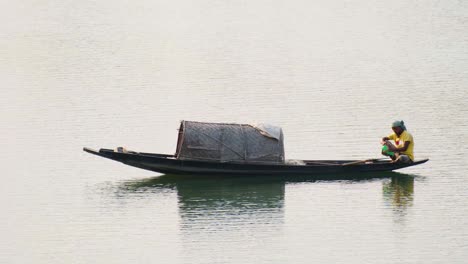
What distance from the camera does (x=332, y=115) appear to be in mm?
22766

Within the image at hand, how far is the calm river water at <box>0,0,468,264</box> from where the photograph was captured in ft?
52.5

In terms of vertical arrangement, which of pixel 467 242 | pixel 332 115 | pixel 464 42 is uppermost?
pixel 464 42

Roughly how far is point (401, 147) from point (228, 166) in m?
3.10

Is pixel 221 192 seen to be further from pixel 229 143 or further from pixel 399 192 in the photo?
pixel 399 192

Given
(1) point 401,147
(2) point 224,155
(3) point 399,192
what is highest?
(1) point 401,147

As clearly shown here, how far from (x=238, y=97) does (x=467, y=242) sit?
9452 mm

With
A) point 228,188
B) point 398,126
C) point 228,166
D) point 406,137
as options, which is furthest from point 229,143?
point 406,137

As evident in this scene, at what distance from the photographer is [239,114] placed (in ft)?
75.8

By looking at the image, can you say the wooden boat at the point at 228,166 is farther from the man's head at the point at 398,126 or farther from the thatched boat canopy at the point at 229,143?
the man's head at the point at 398,126

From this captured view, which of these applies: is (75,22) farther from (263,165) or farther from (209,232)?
(209,232)

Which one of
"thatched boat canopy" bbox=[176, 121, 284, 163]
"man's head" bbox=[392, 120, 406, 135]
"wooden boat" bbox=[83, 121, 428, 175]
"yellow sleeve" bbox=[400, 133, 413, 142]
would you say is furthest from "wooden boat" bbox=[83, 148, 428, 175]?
"man's head" bbox=[392, 120, 406, 135]

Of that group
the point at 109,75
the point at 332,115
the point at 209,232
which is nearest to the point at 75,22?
the point at 109,75

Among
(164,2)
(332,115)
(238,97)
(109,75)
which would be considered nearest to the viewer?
(332,115)

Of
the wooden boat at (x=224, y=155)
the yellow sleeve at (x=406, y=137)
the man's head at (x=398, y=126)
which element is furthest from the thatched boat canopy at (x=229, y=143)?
the yellow sleeve at (x=406, y=137)
